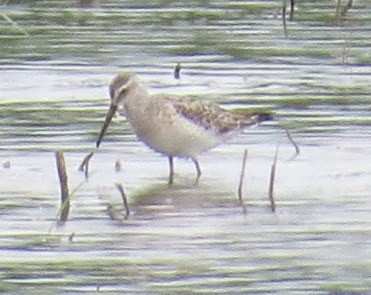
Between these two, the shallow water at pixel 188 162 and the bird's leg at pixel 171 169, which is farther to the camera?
the bird's leg at pixel 171 169

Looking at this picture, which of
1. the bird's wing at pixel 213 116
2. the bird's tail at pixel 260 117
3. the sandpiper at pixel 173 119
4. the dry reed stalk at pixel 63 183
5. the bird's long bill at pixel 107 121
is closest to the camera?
the dry reed stalk at pixel 63 183

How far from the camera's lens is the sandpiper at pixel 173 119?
11.0 m

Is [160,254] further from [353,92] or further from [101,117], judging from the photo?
[353,92]

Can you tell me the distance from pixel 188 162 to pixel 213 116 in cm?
32

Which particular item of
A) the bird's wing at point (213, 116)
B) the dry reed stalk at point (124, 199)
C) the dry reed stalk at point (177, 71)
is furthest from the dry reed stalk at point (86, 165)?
the dry reed stalk at point (177, 71)

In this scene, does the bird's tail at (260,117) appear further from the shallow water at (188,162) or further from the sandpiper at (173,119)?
the shallow water at (188,162)

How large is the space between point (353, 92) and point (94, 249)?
4.14 meters

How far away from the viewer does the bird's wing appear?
11.3 meters

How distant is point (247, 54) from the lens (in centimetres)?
1406

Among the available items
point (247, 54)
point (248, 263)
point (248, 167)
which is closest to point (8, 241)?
point (248, 263)

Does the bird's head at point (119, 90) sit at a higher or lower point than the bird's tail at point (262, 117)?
higher

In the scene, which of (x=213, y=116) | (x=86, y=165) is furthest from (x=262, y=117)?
(x=86, y=165)

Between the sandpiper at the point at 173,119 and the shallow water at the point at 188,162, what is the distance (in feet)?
0.50

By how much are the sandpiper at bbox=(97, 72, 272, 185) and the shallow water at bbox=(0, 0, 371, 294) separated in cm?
15
